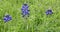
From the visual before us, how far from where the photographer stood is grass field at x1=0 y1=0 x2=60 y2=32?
341cm

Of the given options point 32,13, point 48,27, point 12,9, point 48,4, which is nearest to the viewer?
point 48,27

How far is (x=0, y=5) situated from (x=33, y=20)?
35.6 inches

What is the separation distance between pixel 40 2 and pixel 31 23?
1.09 meters

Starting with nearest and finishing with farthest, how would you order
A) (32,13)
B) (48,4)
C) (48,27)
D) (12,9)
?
(48,27) → (32,13) → (12,9) → (48,4)

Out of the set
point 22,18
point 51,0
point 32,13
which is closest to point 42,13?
point 32,13

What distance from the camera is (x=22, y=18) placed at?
362cm

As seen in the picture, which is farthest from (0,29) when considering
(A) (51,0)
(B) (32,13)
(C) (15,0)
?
(A) (51,0)

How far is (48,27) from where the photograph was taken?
3.43 metres

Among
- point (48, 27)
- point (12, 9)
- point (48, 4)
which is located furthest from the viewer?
point (48, 4)

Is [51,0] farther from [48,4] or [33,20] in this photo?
[33,20]

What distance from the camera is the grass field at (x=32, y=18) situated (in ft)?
11.2

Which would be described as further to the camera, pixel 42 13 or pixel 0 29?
pixel 42 13

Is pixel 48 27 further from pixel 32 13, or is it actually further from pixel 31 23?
pixel 32 13

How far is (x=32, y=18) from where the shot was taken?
11.9ft
